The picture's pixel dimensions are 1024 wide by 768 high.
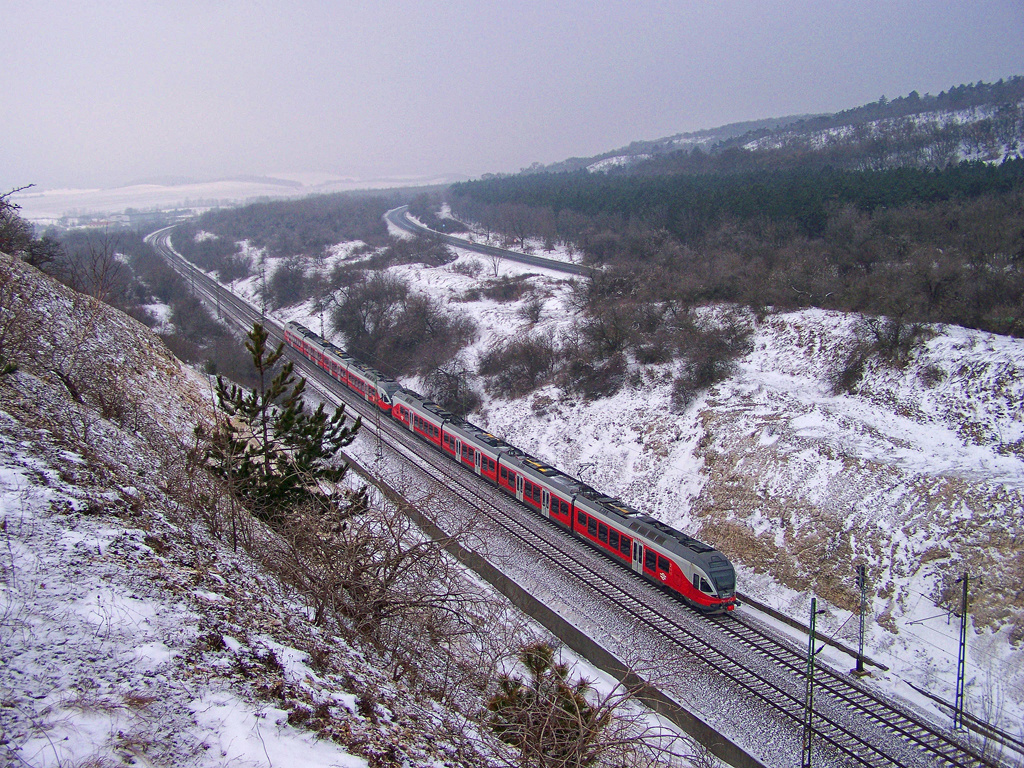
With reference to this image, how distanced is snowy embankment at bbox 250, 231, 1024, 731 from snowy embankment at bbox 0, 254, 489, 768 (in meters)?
16.1

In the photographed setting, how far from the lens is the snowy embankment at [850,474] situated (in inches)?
649

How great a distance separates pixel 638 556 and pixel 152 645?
1598 centimetres

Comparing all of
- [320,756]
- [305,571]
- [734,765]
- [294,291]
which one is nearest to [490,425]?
[734,765]

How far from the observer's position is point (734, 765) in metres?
12.7

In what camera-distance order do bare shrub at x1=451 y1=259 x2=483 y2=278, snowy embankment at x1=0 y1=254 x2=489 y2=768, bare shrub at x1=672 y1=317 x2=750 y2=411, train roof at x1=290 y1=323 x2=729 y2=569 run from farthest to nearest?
bare shrub at x1=451 y1=259 x2=483 y2=278 → bare shrub at x1=672 y1=317 x2=750 y2=411 → train roof at x1=290 y1=323 x2=729 y2=569 → snowy embankment at x1=0 y1=254 x2=489 y2=768

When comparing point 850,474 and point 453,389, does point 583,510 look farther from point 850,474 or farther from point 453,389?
point 453,389

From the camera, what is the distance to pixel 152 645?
226 inches

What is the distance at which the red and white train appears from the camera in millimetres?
17359

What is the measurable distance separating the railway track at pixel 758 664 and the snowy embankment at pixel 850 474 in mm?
1934

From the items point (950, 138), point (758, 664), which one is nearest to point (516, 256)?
point (758, 664)

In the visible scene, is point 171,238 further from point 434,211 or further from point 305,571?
point 305,571

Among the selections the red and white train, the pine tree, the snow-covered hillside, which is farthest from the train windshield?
the snow-covered hillside

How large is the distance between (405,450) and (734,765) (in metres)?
21.5

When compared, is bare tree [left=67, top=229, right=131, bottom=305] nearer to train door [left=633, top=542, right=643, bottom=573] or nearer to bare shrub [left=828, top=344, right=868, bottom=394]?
train door [left=633, top=542, right=643, bottom=573]
